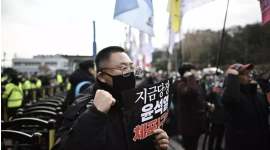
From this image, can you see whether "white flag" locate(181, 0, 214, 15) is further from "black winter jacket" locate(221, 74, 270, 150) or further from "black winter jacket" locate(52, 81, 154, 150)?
"black winter jacket" locate(52, 81, 154, 150)

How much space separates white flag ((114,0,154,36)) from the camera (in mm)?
3783

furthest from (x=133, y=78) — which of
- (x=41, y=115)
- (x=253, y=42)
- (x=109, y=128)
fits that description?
(x=253, y=42)

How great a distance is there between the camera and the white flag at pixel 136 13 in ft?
12.4

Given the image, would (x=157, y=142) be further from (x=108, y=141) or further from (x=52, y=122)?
(x=52, y=122)

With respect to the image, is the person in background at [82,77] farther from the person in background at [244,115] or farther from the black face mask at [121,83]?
the person in background at [244,115]

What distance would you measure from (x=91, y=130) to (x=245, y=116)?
8.18 ft

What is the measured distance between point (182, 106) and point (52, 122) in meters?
2.39

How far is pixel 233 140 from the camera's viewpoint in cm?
313

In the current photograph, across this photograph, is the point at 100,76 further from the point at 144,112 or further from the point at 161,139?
the point at 161,139

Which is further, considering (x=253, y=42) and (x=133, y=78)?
(x=253, y=42)

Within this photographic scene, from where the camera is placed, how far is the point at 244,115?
308cm

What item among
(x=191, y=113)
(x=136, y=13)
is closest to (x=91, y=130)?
(x=191, y=113)

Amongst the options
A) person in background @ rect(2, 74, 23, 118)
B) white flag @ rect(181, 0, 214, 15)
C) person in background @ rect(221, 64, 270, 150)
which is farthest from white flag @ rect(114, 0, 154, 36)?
person in background @ rect(2, 74, 23, 118)

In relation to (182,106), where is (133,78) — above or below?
above
